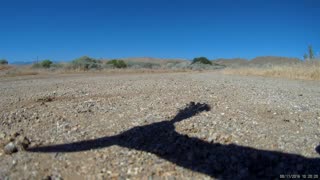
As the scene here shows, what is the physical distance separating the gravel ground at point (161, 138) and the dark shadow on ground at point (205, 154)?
11mm

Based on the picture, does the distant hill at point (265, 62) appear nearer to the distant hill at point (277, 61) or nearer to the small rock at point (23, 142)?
the distant hill at point (277, 61)

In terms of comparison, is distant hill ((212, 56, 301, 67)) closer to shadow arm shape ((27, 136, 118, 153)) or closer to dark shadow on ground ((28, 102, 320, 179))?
dark shadow on ground ((28, 102, 320, 179))

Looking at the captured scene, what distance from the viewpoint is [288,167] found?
421 cm

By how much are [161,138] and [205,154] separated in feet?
2.87

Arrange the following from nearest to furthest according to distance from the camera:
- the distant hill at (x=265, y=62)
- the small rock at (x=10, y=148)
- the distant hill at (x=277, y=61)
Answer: the small rock at (x=10, y=148), the distant hill at (x=277, y=61), the distant hill at (x=265, y=62)

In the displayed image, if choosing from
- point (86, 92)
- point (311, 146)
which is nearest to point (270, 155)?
point (311, 146)

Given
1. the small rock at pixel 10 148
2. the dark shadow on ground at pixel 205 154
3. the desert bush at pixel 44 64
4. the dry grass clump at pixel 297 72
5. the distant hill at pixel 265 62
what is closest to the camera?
the dark shadow on ground at pixel 205 154

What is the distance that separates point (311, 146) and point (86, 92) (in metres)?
6.13

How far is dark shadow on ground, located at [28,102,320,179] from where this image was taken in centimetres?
417

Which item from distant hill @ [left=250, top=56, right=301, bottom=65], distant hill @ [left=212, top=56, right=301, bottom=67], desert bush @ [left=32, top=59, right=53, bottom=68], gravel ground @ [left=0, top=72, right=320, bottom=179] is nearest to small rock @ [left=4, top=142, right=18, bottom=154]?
gravel ground @ [left=0, top=72, right=320, bottom=179]

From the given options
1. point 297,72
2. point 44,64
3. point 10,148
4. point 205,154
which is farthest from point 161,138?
point 44,64

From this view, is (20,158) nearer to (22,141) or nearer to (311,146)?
(22,141)

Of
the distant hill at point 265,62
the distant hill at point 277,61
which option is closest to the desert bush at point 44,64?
the distant hill at point 265,62

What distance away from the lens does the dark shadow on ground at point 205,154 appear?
4.17 meters
